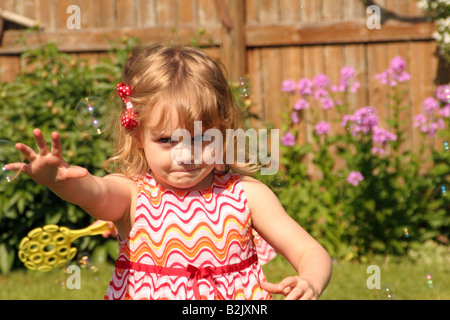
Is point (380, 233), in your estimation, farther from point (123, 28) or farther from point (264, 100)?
point (123, 28)

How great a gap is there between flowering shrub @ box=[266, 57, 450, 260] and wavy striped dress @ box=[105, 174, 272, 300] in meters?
2.38

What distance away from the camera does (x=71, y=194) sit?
5.80 feet

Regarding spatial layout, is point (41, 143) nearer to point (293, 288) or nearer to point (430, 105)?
point (293, 288)

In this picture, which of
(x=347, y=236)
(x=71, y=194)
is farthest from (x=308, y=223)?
(x=71, y=194)

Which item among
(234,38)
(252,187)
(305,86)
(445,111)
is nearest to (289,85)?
(305,86)

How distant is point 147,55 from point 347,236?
2.91m

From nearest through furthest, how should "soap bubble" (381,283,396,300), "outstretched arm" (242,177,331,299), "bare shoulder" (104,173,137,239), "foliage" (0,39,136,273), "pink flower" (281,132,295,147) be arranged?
"outstretched arm" (242,177,331,299)
"bare shoulder" (104,173,137,239)
"soap bubble" (381,283,396,300)
"foliage" (0,39,136,273)
"pink flower" (281,132,295,147)

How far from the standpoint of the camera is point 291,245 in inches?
78.9

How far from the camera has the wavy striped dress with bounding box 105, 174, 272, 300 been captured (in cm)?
202

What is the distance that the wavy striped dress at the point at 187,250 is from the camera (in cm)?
202

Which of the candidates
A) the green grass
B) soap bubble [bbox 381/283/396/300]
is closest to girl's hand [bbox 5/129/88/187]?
soap bubble [bbox 381/283/396/300]

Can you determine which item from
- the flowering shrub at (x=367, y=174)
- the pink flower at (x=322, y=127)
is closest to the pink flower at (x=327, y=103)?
the flowering shrub at (x=367, y=174)

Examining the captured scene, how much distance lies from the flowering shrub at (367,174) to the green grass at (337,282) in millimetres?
264

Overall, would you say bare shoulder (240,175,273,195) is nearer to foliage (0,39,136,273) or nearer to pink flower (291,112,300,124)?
foliage (0,39,136,273)
